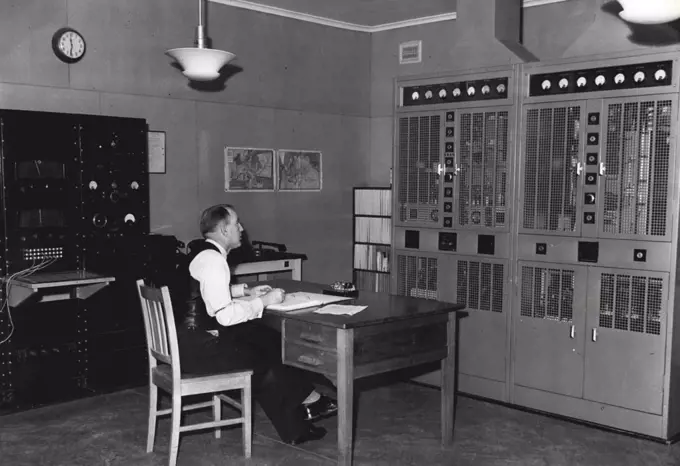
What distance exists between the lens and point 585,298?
470cm

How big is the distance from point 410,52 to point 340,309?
14.0ft

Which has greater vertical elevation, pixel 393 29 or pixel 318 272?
pixel 393 29

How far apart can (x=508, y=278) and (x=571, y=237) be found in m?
0.55

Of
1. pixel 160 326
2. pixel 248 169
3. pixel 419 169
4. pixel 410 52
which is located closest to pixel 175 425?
pixel 160 326

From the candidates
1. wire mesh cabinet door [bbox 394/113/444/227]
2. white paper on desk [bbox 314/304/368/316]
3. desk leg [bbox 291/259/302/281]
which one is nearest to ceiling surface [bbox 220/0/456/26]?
wire mesh cabinet door [bbox 394/113/444/227]

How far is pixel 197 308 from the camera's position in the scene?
399 cm

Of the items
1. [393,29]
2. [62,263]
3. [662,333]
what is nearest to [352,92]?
[393,29]

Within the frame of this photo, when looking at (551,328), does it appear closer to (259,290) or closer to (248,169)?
(259,290)

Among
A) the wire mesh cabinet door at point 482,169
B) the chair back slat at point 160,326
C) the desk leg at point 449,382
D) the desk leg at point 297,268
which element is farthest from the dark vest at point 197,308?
the desk leg at point 297,268

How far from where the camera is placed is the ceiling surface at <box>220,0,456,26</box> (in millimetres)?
6625

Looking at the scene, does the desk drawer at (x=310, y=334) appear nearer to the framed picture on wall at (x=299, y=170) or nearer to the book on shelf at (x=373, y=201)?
the framed picture on wall at (x=299, y=170)

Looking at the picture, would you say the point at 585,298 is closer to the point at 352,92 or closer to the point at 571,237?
the point at 571,237

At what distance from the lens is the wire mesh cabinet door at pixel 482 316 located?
16.8 feet

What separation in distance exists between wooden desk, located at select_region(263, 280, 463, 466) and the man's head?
494 millimetres
